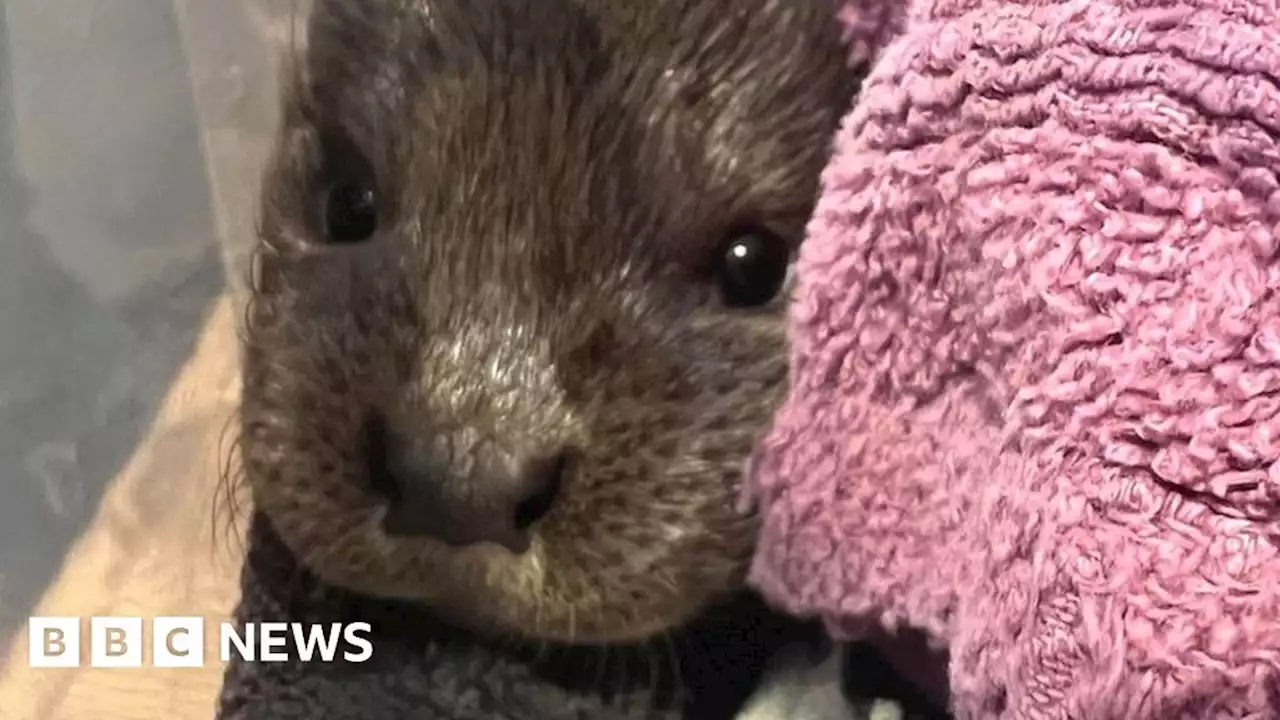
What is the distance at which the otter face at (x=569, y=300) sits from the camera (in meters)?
0.44

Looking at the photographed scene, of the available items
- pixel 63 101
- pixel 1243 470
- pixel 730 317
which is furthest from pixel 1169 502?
pixel 63 101

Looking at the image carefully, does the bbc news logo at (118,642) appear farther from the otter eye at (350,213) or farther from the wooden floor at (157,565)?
the otter eye at (350,213)

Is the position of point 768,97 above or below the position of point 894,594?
above

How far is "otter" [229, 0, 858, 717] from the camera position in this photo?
0.44 m

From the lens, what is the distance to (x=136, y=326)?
768mm

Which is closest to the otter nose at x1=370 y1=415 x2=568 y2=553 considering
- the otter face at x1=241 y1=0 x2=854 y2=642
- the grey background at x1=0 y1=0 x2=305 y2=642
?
the otter face at x1=241 y1=0 x2=854 y2=642

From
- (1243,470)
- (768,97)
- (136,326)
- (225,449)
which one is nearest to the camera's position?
(1243,470)

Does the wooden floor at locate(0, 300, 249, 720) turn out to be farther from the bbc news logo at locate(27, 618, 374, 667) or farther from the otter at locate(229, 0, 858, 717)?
the otter at locate(229, 0, 858, 717)

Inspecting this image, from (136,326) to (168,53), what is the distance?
0.48ft

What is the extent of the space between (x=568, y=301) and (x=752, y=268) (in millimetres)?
55

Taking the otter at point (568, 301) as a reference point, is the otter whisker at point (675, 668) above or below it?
below

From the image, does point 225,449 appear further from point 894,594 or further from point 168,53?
point 894,594

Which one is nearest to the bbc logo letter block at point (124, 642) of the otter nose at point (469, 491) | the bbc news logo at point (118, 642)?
the bbc news logo at point (118, 642)

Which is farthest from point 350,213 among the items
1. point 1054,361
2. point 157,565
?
point 157,565
